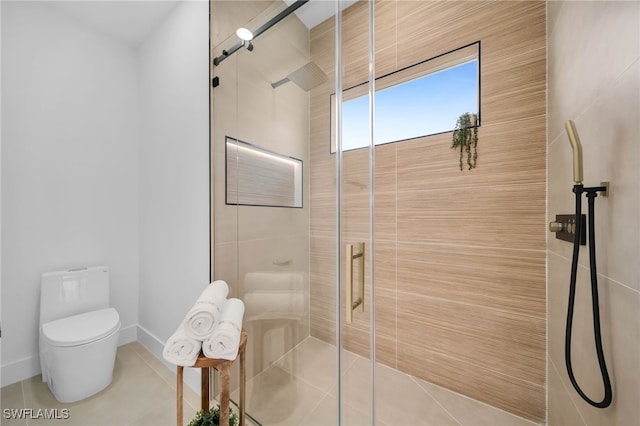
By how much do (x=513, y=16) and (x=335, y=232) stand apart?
5.30 ft

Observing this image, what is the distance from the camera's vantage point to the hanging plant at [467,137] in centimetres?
151

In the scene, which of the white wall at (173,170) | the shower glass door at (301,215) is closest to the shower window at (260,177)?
the shower glass door at (301,215)

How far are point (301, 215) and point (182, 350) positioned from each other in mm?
713

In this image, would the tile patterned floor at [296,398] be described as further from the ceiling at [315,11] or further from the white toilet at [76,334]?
the ceiling at [315,11]

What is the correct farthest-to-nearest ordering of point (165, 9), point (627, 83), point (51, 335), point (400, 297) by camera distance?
point (165, 9) < point (400, 297) < point (51, 335) < point (627, 83)

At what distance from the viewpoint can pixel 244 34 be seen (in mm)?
1390

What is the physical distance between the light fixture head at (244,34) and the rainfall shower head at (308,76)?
46 centimetres

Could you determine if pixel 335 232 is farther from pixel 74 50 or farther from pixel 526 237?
pixel 74 50

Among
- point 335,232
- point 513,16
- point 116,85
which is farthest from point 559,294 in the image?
point 116,85

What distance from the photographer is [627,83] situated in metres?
0.63

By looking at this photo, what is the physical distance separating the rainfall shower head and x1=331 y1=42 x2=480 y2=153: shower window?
35.0 inches

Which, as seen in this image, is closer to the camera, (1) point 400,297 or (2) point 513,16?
(2) point 513,16

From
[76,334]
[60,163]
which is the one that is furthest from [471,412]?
[60,163]

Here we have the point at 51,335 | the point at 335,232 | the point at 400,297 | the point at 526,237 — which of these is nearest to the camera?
the point at 335,232
